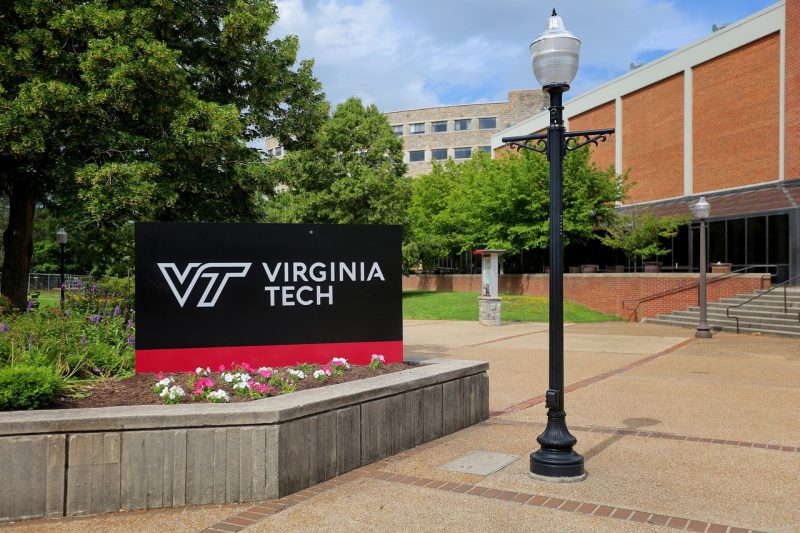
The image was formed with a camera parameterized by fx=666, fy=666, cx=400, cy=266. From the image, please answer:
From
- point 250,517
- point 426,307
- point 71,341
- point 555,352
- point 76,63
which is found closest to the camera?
point 250,517

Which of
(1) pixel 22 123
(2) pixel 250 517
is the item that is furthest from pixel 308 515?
(1) pixel 22 123

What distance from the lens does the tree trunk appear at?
45.5 feet

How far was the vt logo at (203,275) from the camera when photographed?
6.64 metres

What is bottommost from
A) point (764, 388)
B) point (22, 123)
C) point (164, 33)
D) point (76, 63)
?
point (764, 388)

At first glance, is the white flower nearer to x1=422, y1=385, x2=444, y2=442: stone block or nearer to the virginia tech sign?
the virginia tech sign

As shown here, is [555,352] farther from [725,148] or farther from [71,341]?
[725,148]

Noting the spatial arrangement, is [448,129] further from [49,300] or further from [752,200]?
[49,300]

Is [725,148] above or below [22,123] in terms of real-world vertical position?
above

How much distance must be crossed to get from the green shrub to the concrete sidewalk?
994 mm

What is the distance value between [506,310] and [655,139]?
15.5 m

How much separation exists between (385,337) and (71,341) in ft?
11.3

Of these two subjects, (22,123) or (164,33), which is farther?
(164,33)

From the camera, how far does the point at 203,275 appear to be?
22.2ft

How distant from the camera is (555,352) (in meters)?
Result: 5.74
